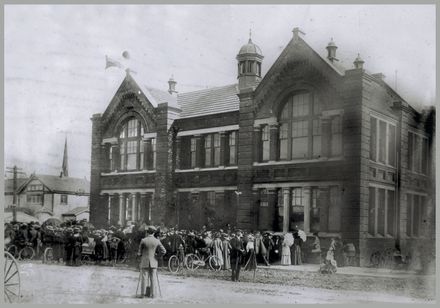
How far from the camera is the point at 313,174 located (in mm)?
19688

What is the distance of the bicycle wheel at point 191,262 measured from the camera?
19636mm

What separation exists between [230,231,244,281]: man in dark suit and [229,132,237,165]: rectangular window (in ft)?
15.4

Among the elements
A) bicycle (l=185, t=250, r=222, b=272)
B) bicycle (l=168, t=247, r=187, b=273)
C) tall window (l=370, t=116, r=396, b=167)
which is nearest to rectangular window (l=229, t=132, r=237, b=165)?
bicycle (l=185, t=250, r=222, b=272)

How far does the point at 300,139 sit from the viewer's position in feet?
66.8

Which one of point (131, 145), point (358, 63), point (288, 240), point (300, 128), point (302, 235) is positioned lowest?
point (288, 240)

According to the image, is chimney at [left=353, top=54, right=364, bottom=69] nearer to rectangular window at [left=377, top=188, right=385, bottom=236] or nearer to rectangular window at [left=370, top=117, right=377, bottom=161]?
rectangular window at [left=370, top=117, right=377, bottom=161]

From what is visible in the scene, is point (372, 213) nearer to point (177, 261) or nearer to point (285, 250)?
point (285, 250)

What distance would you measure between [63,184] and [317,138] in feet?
33.6

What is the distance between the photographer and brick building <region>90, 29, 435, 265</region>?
18.2 m

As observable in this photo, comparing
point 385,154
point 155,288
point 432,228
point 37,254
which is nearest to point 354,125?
point 385,154

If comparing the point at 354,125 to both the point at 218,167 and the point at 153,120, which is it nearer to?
the point at 218,167

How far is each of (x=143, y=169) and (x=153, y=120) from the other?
2.11 m

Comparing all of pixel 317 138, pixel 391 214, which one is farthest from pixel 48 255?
pixel 391 214

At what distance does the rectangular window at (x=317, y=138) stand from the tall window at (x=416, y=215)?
10.5ft
